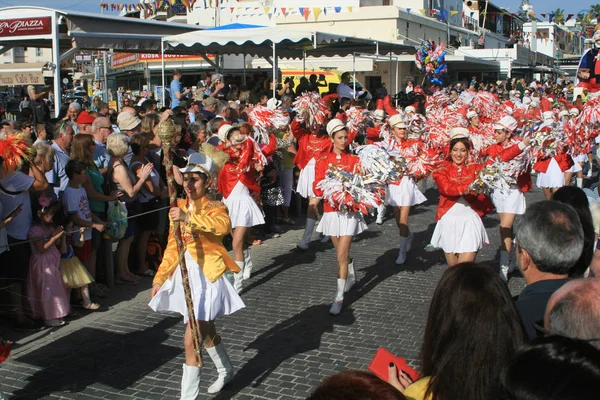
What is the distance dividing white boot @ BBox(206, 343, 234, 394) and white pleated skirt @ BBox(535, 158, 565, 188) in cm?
849

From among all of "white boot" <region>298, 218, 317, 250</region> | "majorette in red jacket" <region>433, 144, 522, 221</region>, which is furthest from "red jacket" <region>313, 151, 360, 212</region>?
"white boot" <region>298, 218, 317, 250</region>

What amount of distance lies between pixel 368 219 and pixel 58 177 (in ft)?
21.6

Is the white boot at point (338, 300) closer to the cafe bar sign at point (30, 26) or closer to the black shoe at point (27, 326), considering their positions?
the black shoe at point (27, 326)

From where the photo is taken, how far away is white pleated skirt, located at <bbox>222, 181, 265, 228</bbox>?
26.7 ft

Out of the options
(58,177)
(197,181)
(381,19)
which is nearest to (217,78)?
(58,177)

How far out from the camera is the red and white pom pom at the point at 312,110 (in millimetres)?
10516

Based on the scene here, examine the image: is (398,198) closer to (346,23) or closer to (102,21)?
(102,21)

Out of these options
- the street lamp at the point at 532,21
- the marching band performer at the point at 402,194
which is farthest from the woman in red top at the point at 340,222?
the street lamp at the point at 532,21

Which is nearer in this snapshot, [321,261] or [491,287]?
[491,287]

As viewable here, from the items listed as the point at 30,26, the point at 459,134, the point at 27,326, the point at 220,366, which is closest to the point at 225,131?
the point at 459,134

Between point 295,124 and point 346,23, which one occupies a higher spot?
point 346,23

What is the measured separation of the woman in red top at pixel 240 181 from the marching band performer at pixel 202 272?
274 cm

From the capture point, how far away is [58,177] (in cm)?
728

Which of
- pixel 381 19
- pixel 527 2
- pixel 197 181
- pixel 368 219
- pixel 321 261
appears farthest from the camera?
pixel 527 2
